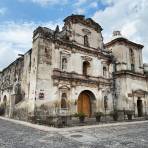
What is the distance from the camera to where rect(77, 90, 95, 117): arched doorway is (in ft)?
70.3

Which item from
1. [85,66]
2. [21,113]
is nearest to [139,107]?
[85,66]

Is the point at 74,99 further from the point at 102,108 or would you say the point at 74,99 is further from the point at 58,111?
the point at 102,108

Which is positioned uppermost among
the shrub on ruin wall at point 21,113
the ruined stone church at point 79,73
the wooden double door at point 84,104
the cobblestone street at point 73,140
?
the ruined stone church at point 79,73

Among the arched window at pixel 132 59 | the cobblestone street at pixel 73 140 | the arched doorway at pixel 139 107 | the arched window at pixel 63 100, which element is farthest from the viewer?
the arched window at pixel 132 59

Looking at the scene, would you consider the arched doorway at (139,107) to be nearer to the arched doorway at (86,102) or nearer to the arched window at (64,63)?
the arched doorway at (86,102)

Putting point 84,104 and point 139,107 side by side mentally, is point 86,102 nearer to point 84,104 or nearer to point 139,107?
point 84,104

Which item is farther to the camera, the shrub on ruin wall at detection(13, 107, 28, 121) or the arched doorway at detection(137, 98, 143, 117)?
A: the arched doorway at detection(137, 98, 143, 117)

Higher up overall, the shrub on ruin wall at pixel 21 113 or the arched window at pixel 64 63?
the arched window at pixel 64 63

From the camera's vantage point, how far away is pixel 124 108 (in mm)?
22828

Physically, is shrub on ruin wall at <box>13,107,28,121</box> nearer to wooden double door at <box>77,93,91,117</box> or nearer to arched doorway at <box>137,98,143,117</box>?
wooden double door at <box>77,93,91,117</box>

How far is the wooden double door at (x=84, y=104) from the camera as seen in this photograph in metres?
21.3

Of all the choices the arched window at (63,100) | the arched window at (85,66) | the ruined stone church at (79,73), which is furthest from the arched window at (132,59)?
the arched window at (63,100)

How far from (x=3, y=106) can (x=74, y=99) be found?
15.1 metres

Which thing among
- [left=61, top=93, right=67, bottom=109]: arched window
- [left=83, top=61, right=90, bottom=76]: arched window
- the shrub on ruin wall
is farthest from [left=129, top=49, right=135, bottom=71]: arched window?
the shrub on ruin wall
